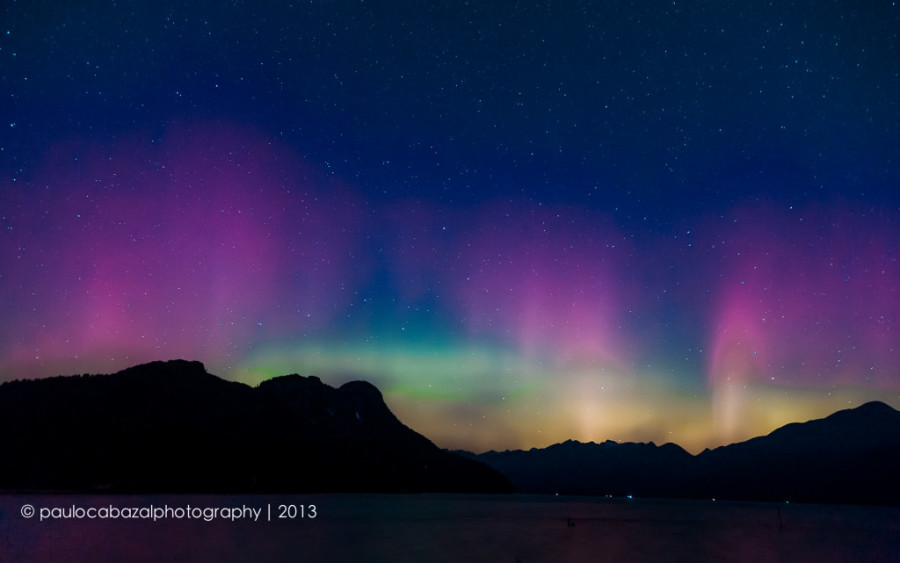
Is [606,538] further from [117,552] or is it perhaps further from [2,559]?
[2,559]

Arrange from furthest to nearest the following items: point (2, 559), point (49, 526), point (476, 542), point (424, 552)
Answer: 1. point (49, 526)
2. point (476, 542)
3. point (424, 552)
4. point (2, 559)

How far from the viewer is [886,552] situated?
72.5 metres

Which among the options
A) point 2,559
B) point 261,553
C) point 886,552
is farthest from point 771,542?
point 2,559

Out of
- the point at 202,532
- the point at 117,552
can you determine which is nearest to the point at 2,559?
the point at 117,552

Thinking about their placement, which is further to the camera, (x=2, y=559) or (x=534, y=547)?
(x=534, y=547)

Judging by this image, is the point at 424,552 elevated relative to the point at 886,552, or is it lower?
elevated

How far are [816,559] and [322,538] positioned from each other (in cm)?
5227

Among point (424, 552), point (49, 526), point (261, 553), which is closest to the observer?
point (261, 553)

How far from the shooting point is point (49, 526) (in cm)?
8162

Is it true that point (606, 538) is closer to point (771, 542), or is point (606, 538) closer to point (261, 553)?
→ point (771, 542)

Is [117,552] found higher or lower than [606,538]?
higher

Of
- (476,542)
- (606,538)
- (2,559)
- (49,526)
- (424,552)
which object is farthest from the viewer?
(606,538)

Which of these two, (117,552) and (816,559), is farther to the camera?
(816,559)

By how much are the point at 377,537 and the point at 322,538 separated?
33.0ft
